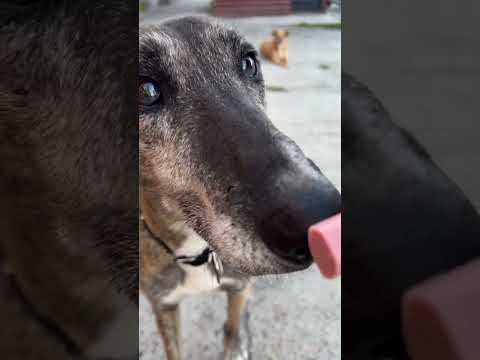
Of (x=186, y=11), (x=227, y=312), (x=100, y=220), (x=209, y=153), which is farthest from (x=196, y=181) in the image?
(x=227, y=312)

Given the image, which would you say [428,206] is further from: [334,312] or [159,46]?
[159,46]

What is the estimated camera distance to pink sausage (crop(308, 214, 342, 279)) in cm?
55

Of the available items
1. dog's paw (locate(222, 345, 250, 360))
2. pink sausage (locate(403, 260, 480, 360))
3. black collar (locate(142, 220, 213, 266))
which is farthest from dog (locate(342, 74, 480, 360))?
dog's paw (locate(222, 345, 250, 360))

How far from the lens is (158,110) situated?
65 cm

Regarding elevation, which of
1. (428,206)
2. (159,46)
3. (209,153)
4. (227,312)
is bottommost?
(227,312)

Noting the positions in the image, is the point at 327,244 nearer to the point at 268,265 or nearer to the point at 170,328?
the point at 268,265

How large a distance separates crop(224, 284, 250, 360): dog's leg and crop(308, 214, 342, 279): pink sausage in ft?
1.14

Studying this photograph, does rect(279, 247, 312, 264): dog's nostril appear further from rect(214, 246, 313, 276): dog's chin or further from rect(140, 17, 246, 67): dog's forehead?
rect(140, 17, 246, 67): dog's forehead

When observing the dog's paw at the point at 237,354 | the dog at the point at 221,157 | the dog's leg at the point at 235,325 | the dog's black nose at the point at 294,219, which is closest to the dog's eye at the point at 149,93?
the dog at the point at 221,157

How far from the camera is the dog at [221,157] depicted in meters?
0.56

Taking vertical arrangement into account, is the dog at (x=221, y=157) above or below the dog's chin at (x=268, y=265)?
above

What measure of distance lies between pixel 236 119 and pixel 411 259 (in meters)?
0.34

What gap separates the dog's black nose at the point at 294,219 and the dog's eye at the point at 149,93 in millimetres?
245

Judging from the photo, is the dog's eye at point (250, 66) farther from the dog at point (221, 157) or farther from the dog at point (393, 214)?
the dog at point (393, 214)
